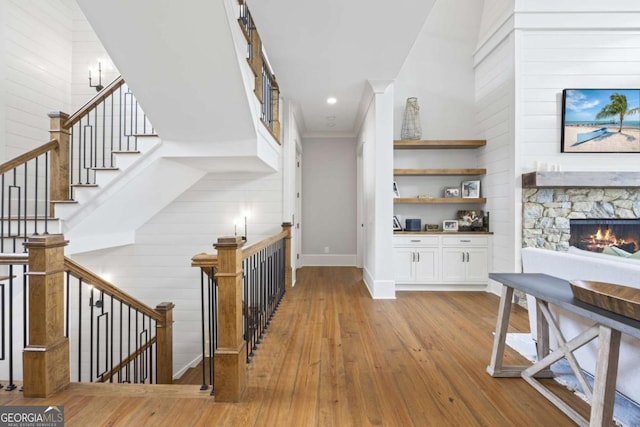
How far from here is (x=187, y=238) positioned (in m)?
4.82

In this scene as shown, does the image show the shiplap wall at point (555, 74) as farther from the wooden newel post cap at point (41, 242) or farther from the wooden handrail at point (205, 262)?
the wooden newel post cap at point (41, 242)

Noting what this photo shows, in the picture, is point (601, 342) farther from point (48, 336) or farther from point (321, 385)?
point (48, 336)

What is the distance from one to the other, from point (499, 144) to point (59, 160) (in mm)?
5261

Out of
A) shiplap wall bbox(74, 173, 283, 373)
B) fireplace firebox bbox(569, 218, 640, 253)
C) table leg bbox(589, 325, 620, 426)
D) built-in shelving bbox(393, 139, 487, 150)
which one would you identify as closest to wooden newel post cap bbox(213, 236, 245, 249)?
table leg bbox(589, 325, 620, 426)

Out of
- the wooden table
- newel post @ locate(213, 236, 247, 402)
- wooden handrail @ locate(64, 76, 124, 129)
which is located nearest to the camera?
the wooden table

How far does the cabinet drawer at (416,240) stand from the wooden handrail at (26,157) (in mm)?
4110

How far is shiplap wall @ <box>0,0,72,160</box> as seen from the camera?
12.4ft

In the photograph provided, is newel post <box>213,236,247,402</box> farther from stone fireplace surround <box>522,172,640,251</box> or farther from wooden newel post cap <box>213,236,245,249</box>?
stone fireplace surround <box>522,172,640,251</box>

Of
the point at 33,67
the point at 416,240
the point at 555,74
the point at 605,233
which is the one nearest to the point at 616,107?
Answer: the point at 555,74

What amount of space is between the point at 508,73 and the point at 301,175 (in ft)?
12.9

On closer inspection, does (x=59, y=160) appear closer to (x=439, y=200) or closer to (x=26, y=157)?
(x=26, y=157)

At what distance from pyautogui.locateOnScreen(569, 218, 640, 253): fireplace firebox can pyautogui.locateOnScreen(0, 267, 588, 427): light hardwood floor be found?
5.32 feet

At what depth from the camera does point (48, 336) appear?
1827mm

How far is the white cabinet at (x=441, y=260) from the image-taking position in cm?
442
